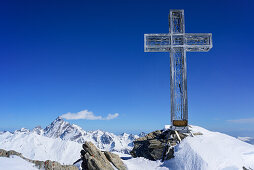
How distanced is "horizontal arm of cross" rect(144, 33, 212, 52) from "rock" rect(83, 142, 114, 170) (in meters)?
12.4

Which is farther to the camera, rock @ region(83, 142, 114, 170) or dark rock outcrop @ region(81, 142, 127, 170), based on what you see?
dark rock outcrop @ region(81, 142, 127, 170)

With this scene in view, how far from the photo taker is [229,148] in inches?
702

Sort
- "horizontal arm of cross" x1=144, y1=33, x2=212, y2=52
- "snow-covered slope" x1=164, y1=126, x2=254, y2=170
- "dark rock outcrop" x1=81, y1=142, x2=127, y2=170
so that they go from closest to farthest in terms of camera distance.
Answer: "snow-covered slope" x1=164, y1=126, x2=254, y2=170, "dark rock outcrop" x1=81, y1=142, x2=127, y2=170, "horizontal arm of cross" x1=144, y1=33, x2=212, y2=52

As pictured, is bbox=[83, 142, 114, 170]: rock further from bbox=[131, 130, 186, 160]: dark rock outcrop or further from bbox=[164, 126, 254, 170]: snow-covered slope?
bbox=[164, 126, 254, 170]: snow-covered slope

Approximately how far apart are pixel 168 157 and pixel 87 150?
742cm

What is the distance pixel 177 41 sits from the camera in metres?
23.8

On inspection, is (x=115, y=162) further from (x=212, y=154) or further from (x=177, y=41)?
(x=177, y=41)

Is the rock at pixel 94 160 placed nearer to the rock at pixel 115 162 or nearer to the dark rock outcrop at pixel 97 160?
the dark rock outcrop at pixel 97 160

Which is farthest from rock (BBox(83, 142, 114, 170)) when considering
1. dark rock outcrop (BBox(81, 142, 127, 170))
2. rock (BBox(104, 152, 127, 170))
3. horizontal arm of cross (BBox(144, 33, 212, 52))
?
horizontal arm of cross (BBox(144, 33, 212, 52))

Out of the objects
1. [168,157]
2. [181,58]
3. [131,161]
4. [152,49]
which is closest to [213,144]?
[168,157]

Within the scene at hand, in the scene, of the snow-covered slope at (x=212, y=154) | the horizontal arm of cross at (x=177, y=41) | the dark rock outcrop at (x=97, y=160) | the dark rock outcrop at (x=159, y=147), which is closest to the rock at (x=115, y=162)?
the dark rock outcrop at (x=97, y=160)

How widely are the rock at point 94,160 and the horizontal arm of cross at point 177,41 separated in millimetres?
12449

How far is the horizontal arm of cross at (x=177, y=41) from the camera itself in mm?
23578

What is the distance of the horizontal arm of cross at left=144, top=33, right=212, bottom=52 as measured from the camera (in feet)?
77.4
